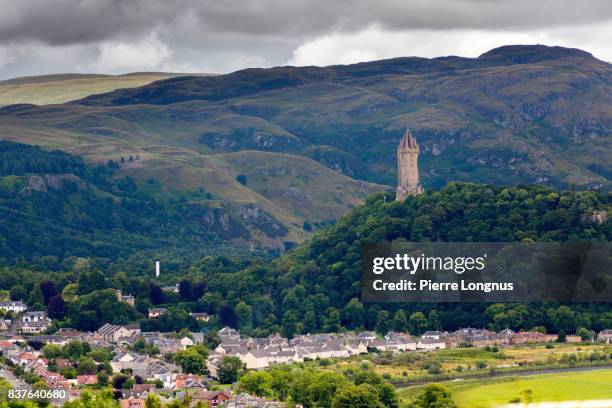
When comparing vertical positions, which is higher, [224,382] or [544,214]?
[544,214]

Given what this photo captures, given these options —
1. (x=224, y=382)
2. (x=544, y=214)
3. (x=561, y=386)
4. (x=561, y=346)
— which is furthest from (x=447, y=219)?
(x=561, y=386)

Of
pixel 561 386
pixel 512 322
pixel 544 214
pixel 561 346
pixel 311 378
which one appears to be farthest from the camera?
pixel 544 214

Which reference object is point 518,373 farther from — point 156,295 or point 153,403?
point 156,295

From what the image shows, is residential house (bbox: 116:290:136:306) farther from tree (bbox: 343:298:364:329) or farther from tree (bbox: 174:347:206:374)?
tree (bbox: 174:347:206:374)

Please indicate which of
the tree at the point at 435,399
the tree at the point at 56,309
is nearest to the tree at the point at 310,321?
the tree at the point at 56,309

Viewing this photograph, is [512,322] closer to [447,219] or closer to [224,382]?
[447,219]

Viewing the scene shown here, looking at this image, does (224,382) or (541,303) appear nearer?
(224,382)

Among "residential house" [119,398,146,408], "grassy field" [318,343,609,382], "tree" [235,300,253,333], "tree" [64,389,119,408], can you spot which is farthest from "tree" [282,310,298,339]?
"tree" [64,389,119,408]
